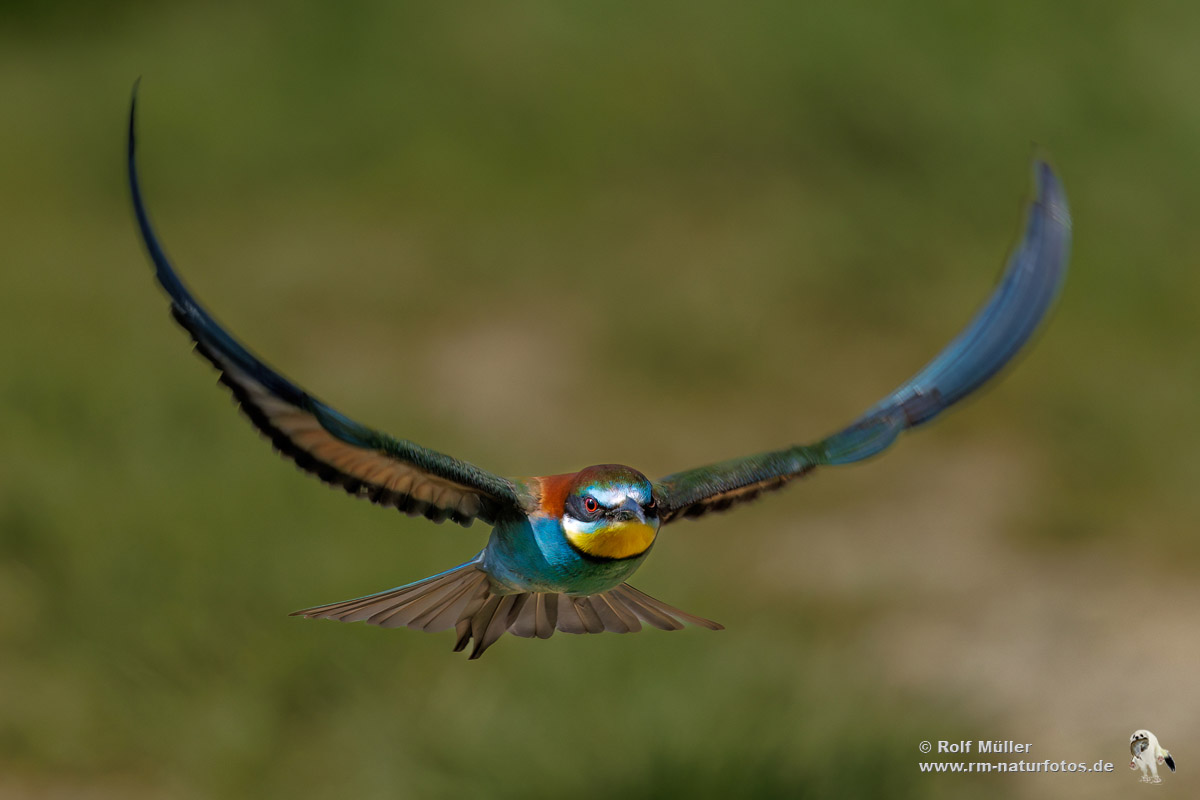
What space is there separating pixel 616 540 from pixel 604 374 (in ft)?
20.2

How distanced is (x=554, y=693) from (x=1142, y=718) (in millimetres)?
2666

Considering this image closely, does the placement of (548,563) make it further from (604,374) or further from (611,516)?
(604,374)

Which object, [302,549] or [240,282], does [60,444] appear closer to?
[302,549]

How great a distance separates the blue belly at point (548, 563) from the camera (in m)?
2.57

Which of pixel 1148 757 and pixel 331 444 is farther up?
pixel 1148 757

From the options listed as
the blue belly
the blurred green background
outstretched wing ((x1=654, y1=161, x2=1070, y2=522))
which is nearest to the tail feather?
the blue belly

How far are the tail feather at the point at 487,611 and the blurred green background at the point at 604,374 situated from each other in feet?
4.66

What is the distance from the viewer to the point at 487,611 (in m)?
3.06

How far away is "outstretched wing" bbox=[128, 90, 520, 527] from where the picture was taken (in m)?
2.10

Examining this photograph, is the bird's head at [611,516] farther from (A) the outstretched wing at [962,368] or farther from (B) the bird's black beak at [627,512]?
(A) the outstretched wing at [962,368]

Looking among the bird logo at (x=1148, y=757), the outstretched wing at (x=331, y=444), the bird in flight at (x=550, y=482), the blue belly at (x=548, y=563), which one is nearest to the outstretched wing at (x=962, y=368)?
the bird in flight at (x=550, y=482)

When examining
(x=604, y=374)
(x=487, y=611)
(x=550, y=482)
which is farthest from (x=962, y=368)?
Result: (x=604, y=374)

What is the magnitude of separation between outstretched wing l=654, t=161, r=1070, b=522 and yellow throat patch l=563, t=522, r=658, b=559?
0.35 m

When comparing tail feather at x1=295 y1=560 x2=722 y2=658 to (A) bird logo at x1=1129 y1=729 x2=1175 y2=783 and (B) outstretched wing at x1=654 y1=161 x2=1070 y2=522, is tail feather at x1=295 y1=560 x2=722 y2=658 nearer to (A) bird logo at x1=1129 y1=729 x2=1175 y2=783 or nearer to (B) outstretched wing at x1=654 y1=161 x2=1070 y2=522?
(B) outstretched wing at x1=654 y1=161 x2=1070 y2=522
